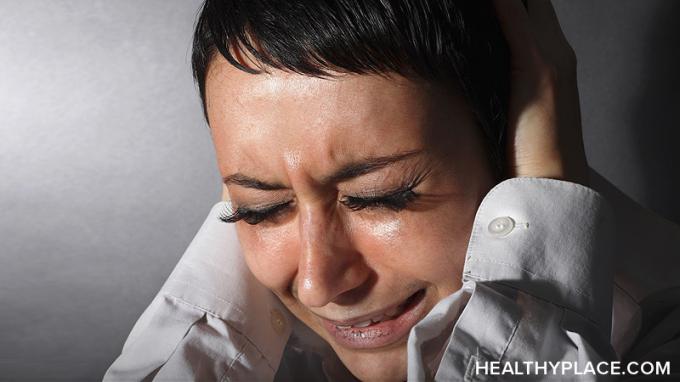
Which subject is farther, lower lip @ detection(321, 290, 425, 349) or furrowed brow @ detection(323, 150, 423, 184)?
lower lip @ detection(321, 290, 425, 349)

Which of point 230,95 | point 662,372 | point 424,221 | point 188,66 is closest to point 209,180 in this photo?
point 188,66

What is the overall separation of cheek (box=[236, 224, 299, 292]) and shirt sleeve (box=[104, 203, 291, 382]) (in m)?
0.14

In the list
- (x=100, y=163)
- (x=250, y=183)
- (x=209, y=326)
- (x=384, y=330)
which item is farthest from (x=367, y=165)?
(x=100, y=163)

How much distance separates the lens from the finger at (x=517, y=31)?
1422 millimetres

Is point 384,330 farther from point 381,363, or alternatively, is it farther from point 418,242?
point 418,242

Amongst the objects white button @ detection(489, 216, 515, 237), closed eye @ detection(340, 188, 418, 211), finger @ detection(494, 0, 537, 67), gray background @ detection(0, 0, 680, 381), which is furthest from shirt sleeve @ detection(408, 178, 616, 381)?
gray background @ detection(0, 0, 680, 381)

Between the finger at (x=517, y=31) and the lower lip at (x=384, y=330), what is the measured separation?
0.44 meters

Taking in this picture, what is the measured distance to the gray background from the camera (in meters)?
2.03

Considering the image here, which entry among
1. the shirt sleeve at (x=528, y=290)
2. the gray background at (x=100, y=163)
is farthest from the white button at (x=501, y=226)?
the gray background at (x=100, y=163)

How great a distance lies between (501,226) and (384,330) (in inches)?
11.3

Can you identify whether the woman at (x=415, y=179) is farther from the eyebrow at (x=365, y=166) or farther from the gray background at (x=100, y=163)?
the gray background at (x=100, y=163)

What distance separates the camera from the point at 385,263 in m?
1.32

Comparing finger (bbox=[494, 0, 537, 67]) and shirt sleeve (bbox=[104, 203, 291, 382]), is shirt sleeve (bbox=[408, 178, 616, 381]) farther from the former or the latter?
shirt sleeve (bbox=[104, 203, 291, 382])

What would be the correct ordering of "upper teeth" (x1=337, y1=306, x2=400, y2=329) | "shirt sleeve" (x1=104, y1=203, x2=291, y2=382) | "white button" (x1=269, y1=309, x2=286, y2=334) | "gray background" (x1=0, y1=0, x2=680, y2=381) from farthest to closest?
"gray background" (x1=0, y1=0, x2=680, y2=381) < "white button" (x1=269, y1=309, x2=286, y2=334) < "shirt sleeve" (x1=104, y1=203, x2=291, y2=382) < "upper teeth" (x1=337, y1=306, x2=400, y2=329)
